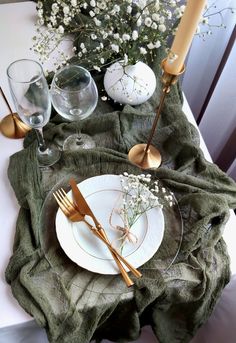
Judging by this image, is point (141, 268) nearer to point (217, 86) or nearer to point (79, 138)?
point (79, 138)

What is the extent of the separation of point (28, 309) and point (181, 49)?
20.7 inches

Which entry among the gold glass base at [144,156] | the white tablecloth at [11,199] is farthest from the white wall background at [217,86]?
the gold glass base at [144,156]

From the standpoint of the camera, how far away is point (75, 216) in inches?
28.4

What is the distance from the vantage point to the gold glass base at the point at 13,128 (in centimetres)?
88

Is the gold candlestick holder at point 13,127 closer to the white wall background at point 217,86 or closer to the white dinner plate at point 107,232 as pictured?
the white dinner plate at point 107,232

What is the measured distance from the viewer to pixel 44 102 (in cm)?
78

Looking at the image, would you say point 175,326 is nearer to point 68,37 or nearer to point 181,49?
point 181,49

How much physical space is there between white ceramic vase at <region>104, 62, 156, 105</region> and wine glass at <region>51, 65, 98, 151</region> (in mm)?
71

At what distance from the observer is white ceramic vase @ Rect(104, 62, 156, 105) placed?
857mm

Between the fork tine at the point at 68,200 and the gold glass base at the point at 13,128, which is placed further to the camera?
the gold glass base at the point at 13,128

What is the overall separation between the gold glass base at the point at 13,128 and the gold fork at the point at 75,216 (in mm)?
216

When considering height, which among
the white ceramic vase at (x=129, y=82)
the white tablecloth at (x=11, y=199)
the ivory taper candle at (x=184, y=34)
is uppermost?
the ivory taper candle at (x=184, y=34)

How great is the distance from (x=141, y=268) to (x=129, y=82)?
430 mm

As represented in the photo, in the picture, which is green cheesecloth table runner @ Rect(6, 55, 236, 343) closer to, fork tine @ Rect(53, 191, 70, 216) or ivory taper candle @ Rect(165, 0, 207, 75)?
fork tine @ Rect(53, 191, 70, 216)
